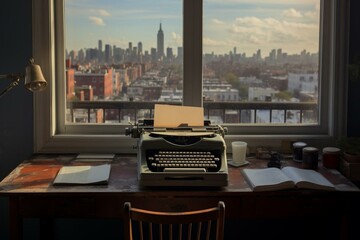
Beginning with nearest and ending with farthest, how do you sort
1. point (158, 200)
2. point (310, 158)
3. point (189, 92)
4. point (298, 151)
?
point (158, 200), point (310, 158), point (298, 151), point (189, 92)

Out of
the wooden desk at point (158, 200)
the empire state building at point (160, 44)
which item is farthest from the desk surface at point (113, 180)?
the empire state building at point (160, 44)

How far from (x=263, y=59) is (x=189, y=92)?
47cm

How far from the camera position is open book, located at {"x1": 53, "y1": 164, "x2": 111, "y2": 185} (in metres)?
2.42

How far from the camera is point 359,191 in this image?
235 centimetres

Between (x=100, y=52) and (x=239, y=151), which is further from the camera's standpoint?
(x=100, y=52)

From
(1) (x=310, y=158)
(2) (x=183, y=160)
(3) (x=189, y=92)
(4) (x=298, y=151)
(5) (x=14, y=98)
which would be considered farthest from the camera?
(3) (x=189, y=92)

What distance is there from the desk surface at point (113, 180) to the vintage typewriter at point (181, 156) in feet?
0.15

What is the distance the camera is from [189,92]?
3062mm

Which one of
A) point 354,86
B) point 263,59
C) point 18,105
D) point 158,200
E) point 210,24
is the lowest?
point 158,200

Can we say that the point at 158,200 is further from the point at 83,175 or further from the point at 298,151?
the point at 298,151

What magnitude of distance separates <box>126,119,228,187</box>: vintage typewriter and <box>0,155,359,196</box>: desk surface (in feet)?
0.15

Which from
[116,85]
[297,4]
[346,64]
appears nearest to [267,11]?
[297,4]

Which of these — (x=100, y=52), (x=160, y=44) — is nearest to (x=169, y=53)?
(x=160, y=44)

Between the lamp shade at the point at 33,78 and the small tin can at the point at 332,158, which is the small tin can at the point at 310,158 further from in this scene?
the lamp shade at the point at 33,78
